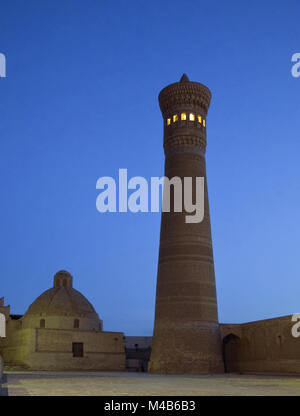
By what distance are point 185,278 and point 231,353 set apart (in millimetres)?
7107

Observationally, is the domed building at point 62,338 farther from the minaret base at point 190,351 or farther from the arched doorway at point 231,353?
the arched doorway at point 231,353

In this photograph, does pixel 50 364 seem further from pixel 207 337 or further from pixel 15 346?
pixel 207 337

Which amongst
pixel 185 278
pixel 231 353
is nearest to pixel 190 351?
pixel 185 278

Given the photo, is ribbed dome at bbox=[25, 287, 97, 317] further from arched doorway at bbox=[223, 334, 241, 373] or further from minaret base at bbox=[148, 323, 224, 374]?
arched doorway at bbox=[223, 334, 241, 373]

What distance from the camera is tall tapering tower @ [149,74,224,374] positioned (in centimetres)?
3020

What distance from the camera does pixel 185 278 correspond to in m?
30.7

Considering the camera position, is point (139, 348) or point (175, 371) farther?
point (139, 348)

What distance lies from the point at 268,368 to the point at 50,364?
16.0 meters

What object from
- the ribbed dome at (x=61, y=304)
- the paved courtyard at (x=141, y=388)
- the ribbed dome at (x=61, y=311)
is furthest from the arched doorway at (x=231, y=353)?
the paved courtyard at (x=141, y=388)

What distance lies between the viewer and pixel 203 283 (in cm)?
3092

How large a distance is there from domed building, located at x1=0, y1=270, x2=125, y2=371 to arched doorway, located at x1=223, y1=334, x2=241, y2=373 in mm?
8933
